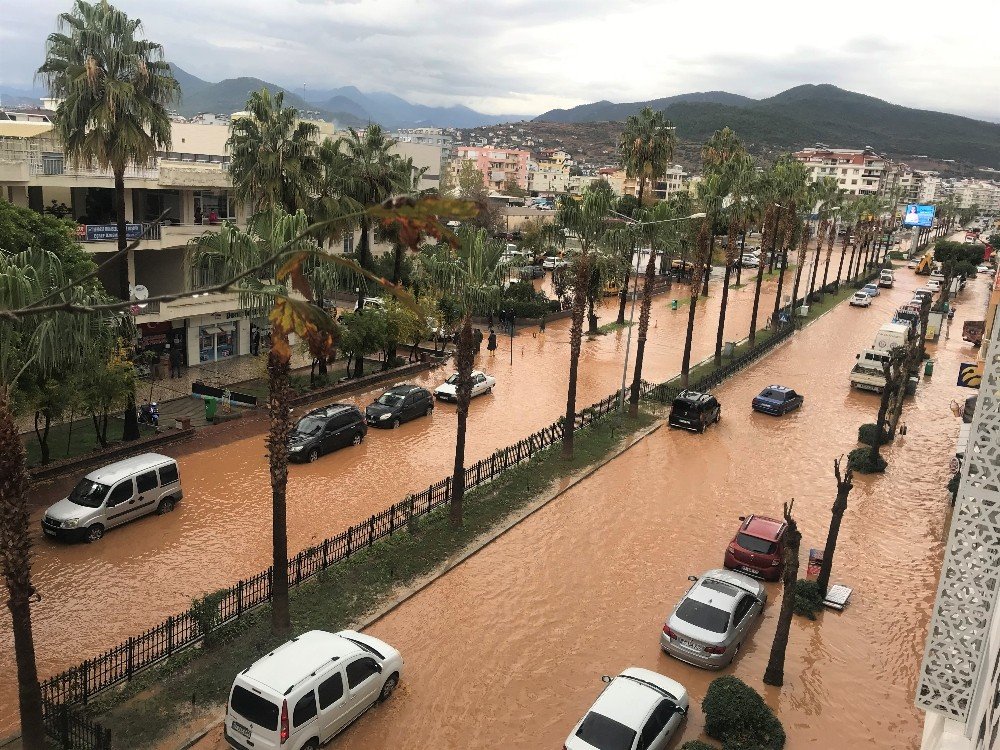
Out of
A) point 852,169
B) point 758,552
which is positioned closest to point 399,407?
point 758,552

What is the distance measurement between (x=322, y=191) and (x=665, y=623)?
1008 inches

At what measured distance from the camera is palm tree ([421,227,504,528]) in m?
18.9

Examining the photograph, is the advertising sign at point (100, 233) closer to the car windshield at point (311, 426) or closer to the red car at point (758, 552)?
the car windshield at point (311, 426)

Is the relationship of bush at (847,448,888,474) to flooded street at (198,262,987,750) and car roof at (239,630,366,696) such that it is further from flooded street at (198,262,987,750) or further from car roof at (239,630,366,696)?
car roof at (239,630,366,696)

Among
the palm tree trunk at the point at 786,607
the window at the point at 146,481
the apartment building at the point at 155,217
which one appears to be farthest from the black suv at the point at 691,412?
the window at the point at 146,481

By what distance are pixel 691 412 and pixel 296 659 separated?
21.2 meters

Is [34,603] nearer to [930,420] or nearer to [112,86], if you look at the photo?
[112,86]

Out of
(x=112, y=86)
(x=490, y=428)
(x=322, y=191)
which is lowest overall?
(x=490, y=428)

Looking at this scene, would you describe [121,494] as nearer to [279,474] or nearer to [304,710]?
[279,474]

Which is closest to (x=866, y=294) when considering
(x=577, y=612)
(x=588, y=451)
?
(x=588, y=451)

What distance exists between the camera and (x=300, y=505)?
69.1ft

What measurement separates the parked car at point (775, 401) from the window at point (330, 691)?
25509mm

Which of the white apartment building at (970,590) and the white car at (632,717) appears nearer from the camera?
the white apartment building at (970,590)

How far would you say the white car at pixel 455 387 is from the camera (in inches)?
1265
